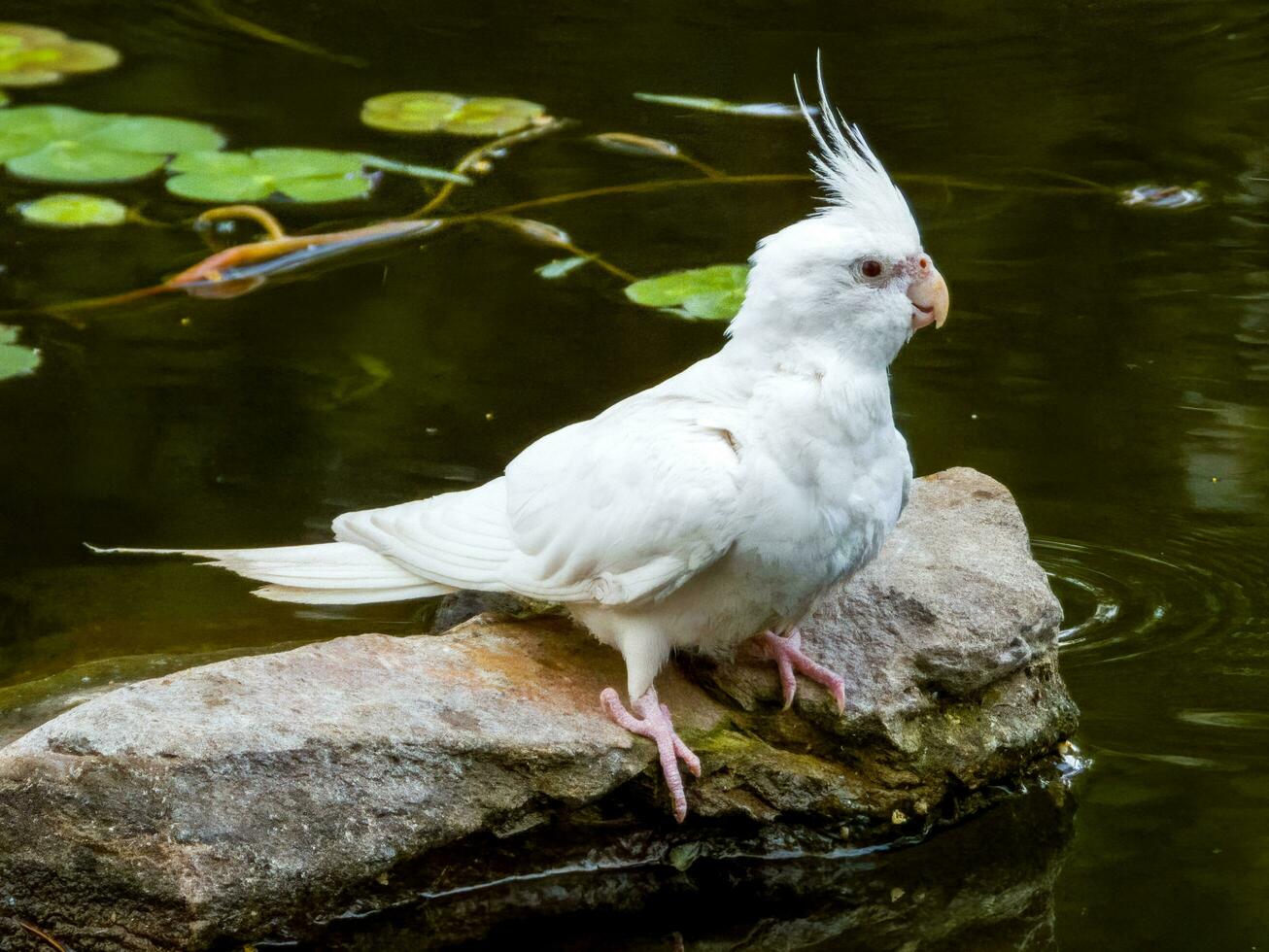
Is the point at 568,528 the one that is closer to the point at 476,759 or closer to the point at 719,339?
the point at 476,759

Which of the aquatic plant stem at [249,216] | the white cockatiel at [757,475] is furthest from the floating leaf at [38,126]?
the white cockatiel at [757,475]

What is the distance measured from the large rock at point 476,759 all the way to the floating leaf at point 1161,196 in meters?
2.94

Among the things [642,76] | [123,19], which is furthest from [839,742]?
[123,19]

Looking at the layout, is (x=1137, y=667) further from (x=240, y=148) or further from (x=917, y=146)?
(x=240, y=148)

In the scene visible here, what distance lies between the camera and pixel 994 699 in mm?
3691

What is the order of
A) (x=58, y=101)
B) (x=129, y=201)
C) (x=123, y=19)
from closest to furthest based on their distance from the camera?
(x=129, y=201) < (x=58, y=101) < (x=123, y=19)

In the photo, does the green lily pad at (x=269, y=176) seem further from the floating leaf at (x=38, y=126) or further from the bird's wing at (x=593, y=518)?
the bird's wing at (x=593, y=518)

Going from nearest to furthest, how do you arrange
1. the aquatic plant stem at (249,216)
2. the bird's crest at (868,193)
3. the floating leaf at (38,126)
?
the bird's crest at (868,193) → the aquatic plant stem at (249,216) → the floating leaf at (38,126)

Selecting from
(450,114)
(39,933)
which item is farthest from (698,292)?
(39,933)

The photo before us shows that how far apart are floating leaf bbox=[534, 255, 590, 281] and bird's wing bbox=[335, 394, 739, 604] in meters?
2.53

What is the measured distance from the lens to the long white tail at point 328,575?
3.75 meters

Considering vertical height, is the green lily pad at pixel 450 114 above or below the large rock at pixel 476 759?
above

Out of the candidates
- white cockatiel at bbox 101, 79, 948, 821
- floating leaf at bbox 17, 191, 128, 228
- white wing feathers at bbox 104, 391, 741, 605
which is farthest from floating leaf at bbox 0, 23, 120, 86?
white cockatiel at bbox 101, 79, 948, 821

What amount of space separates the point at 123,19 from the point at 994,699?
636cm
